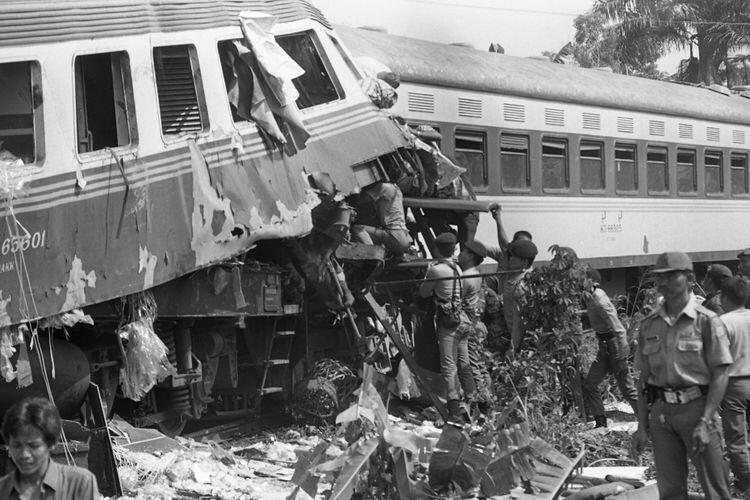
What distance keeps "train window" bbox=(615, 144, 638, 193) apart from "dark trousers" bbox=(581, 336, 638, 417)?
28.6 feet

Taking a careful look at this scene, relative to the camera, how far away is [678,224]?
71.0ft

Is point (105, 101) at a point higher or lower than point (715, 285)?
higher

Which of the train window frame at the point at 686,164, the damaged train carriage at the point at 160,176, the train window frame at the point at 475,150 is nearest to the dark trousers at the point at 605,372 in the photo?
the damaged train carriage at the point at 160,176

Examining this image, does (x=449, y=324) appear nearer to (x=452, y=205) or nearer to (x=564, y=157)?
(x=452, y=205)

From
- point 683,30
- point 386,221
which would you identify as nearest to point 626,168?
point 386,221

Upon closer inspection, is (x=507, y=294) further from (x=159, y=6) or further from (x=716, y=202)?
(x=716, y=202)

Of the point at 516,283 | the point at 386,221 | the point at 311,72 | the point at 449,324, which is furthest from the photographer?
the point at 516,283

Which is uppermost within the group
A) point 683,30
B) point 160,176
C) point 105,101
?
point 683,30

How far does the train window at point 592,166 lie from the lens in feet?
63.1

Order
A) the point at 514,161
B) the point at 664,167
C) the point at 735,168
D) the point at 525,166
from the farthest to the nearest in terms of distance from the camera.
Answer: the point at 735,168
the point at 664,167
the point at 525,166
the point at 514,161

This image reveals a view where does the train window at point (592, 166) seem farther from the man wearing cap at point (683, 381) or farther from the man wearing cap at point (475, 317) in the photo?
the man wearing cap at point (683, 381)

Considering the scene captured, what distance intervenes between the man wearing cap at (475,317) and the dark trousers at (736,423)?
323 centimetres

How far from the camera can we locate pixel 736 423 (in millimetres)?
8602

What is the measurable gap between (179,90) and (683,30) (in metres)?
32.5
